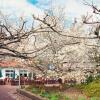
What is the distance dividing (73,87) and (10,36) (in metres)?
28.9

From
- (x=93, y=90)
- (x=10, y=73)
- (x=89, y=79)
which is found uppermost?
(x=10, y=73)

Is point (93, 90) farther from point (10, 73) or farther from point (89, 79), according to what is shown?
point (10, 73)

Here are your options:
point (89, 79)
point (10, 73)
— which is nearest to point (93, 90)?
point (89, 79)

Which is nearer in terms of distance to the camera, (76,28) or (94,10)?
(94,10)

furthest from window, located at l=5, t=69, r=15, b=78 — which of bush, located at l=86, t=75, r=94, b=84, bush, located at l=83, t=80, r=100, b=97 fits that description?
bush, located at l=83, t=80, r=100, b=97

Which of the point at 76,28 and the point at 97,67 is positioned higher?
the point at 76,28

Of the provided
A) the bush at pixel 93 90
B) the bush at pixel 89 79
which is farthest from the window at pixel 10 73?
the bush at pixel 93 90

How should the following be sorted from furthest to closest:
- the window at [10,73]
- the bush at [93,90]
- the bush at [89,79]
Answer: the window at [10,73] → the bush at [89,79] → the bush at [93,90]

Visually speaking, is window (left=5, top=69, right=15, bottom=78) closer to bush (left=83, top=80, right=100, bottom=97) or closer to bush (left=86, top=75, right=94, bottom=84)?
bush (left=86, top=75, right=94, bottom=84)

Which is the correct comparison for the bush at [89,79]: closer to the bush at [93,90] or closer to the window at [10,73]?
the bush at [93,90]

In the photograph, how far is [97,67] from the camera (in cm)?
3272

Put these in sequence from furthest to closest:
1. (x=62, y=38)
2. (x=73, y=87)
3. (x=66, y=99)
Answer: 1. (x=62, y=38)
2. (x=73, y=87)
3. (x=66, y=99)

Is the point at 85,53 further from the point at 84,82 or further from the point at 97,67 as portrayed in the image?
the point at 97,67

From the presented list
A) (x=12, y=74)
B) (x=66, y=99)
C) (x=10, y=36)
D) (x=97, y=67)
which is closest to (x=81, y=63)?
(x=97, y=67)
